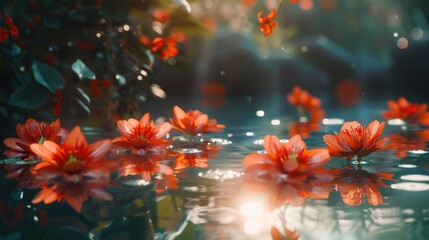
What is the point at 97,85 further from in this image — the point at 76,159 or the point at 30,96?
the point at 76,159

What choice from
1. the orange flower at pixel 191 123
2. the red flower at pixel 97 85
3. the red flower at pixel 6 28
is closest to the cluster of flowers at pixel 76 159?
the orange flower at pixel 191 123

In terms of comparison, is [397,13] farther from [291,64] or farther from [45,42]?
[45,42]

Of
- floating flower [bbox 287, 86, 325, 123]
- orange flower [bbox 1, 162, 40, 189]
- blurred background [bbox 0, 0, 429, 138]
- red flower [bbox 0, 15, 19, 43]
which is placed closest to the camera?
orange flower [bbox 1, 162, 40, 189]

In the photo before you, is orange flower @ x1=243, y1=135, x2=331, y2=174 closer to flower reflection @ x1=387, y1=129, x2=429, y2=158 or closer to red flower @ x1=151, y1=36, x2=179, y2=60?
flower reflection @ x1=387, y1=129, x2=429, y2=158

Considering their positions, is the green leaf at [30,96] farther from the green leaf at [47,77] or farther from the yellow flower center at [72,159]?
the yellow flower center at [72,159]

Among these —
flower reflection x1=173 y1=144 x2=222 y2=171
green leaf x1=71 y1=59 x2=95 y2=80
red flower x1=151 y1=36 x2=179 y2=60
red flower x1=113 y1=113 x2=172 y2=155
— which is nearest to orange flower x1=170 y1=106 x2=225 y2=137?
flower reflection x1=173 y1=144 x2=222 y2=171
